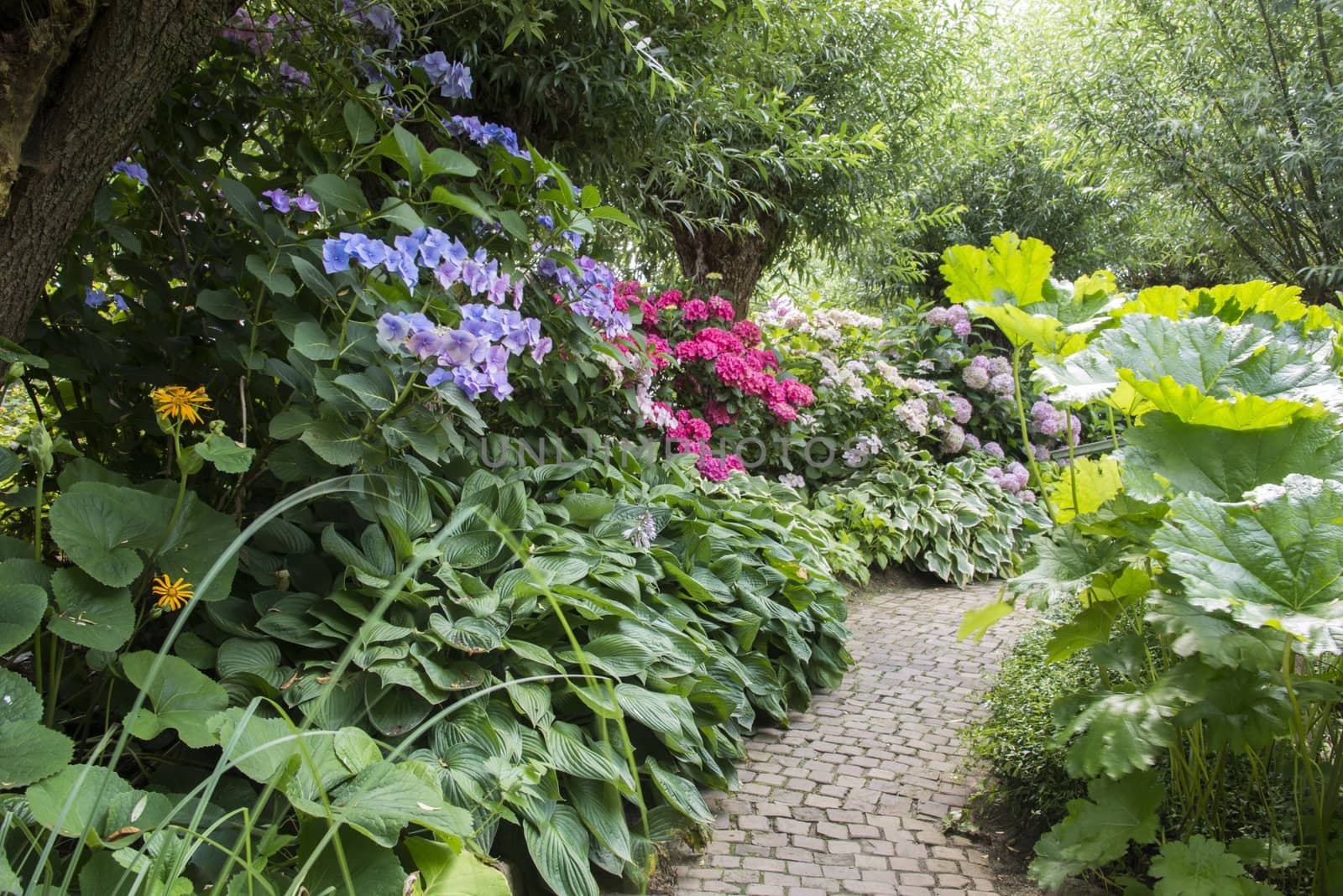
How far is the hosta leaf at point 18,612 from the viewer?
1.12 m

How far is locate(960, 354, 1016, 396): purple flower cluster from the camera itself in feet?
21.2

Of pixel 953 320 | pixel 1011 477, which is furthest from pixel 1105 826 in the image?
pixel 953 320

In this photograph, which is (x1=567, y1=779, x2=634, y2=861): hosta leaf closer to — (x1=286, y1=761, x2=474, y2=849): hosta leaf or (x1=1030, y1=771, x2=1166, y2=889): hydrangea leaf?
(x1=286, y1=761, x2=474, y2=849): hosta leaf

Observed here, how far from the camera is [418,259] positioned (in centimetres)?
175

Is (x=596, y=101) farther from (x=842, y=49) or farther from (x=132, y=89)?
(x=842, y=49)

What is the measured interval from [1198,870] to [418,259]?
1.81 m

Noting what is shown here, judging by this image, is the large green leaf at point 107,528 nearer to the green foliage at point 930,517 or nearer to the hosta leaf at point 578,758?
the hosta leaf at point 578,758

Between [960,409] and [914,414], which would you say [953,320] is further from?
[914,414]

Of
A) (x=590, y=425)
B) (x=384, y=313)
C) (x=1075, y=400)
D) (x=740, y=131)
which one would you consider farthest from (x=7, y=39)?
(x=740, y=131)

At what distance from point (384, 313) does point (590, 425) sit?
5.18ft

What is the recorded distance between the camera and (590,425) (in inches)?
124

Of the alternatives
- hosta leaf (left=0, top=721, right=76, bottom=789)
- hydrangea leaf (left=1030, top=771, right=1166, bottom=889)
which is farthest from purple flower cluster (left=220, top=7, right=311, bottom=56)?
hydrangea leaf (left=1030, top=771, right=1166, bottom=889)

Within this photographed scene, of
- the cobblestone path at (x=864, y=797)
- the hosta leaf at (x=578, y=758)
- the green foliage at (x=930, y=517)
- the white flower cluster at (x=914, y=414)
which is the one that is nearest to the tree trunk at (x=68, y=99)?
the hosta leaf at (x=578, y=758)

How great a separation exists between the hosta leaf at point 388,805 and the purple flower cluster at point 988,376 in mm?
5892
